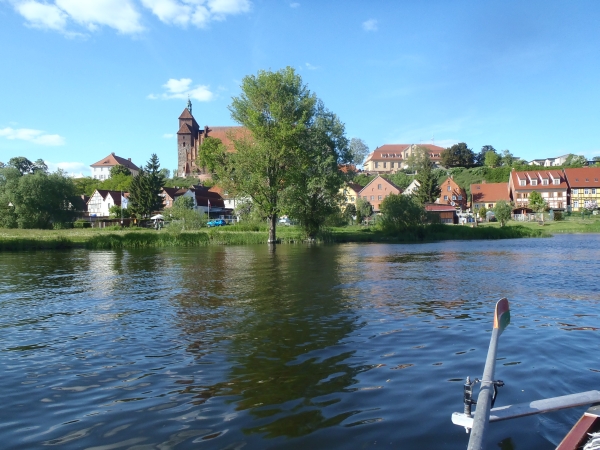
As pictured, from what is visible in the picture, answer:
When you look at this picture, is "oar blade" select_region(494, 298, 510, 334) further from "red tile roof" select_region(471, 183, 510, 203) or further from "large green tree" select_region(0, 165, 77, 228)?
"red tile roof" select_region(471, 183, 510, 203)

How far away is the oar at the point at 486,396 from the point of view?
378 cm

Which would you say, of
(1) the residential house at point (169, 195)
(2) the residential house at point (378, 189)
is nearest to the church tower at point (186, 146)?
(1) the residential house at point (169, 195)

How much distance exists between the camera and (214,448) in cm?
518

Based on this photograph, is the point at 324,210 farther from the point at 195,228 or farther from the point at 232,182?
the point at 195,228

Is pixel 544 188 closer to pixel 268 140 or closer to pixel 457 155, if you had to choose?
pixel 457 155

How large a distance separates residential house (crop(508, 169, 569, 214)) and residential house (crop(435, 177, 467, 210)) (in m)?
12.0

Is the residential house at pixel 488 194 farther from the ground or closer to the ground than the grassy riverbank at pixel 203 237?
farther from the ground

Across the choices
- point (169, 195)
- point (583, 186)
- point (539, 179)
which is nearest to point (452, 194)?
point (539, 179)

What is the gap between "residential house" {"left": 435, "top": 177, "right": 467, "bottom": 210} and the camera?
379 ft

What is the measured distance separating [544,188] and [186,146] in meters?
117

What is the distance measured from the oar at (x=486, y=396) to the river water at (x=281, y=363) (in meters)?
0.89

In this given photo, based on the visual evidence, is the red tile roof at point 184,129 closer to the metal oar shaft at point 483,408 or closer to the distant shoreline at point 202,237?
the distant shoreline at point 202,237

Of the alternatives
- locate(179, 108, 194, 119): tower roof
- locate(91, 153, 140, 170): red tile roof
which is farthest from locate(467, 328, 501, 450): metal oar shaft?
locate(91, 153, 140, 170): red tile roof

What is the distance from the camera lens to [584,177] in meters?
111
